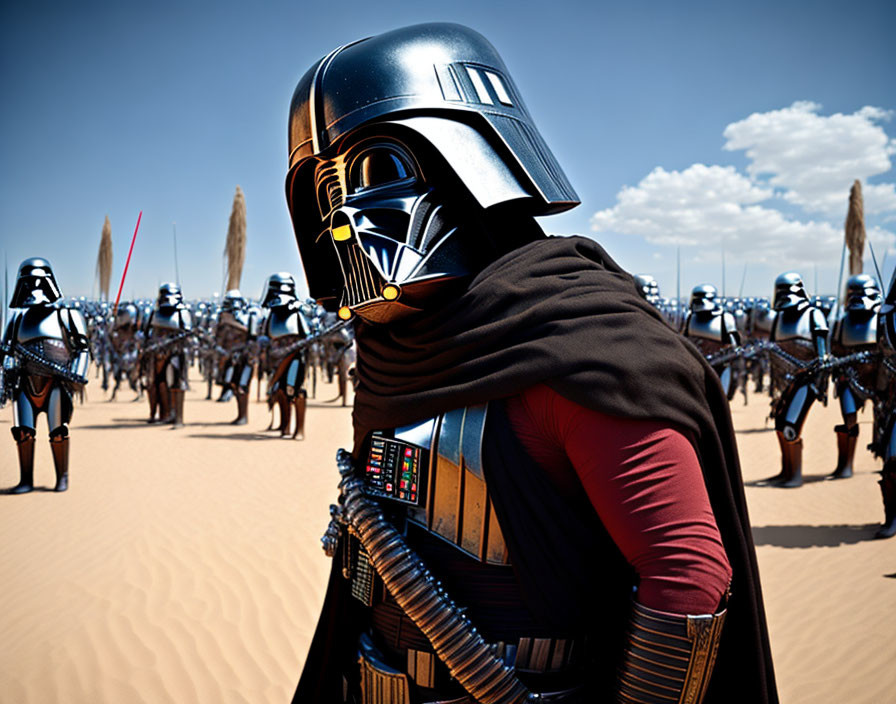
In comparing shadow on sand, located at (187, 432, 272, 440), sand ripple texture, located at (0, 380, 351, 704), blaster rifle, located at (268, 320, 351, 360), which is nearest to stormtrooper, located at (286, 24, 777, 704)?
sand ripple texture, located at (0, 380, 351, 704)

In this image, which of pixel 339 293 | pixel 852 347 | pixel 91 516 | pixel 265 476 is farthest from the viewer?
pixel 265 476

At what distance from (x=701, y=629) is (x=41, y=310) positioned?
29.0ft

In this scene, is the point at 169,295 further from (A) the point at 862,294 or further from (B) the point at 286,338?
(A) the point at 862,294

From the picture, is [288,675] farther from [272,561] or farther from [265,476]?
[265,476]

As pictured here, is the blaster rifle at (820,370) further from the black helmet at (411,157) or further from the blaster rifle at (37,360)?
the blaster rifle at (37,360)

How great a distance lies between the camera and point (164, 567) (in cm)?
654

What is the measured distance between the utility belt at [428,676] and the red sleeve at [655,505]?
1.10 ft

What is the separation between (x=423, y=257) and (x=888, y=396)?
695 cm

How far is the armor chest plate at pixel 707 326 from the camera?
12664 mm

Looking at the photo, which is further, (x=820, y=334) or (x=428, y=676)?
(x=820, y=334)

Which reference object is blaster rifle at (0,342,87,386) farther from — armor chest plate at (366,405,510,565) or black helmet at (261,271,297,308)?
armor chest plate at (366,405,510,565)

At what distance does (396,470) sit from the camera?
163 cm

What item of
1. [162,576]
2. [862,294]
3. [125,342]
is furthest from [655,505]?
[125,342]

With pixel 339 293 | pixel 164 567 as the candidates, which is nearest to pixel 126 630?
pixel 164 567
